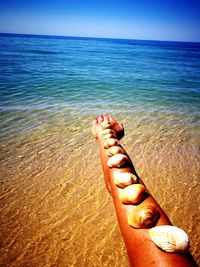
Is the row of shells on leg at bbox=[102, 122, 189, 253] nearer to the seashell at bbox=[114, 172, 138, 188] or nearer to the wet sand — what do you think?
the seashell at bbox=[114, 172, 138, 188]

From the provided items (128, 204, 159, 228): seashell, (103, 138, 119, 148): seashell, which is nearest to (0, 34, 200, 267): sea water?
(103, 138, 119, 148): seashell

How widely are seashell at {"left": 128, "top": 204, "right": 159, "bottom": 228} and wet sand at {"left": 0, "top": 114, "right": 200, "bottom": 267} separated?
150 cm

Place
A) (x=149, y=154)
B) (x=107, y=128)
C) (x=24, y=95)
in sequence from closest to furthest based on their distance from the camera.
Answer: (x=107, y=128) → (x=149, y=154) → (x=24, y=95)

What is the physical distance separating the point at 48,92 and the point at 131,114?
16.8 ft

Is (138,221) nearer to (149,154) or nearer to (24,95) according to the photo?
(149,154)

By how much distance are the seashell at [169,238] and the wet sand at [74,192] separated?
1.53 meters

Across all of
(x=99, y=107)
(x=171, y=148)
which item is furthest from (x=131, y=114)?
(x=171, y=148)

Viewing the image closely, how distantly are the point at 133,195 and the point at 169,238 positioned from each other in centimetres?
41

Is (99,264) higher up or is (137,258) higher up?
(137,258)

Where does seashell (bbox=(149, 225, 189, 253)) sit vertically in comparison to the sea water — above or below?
above

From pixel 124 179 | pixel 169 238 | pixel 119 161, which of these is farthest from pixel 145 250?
pixel 119 161

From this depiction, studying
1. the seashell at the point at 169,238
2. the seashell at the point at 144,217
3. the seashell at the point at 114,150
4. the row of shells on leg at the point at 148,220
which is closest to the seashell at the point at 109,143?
the seashell at the point at 114,150

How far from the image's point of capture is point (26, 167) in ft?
13.3

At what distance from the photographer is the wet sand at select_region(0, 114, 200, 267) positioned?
2.51 m
